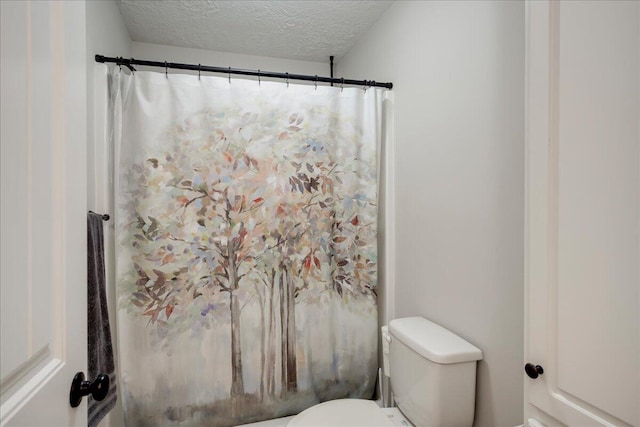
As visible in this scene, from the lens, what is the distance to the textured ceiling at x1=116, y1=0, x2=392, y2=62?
192cm

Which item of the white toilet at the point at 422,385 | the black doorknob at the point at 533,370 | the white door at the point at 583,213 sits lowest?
the white toilet at the point at 422,385

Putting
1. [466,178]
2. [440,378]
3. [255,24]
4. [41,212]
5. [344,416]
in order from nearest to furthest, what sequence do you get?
[41,212] < [440,378] < [466,178] < [344,416] < [255,24]

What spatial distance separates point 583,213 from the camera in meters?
0.71

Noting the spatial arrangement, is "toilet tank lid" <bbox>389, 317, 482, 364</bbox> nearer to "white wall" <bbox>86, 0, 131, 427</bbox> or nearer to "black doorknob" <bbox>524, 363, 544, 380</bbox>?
"black doorknob" <bbox>524, 363, 544, 380</bbox>

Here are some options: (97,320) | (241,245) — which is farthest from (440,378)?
(97,320)

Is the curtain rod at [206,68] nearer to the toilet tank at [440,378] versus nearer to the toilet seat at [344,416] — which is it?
the toilet tank at [440,378]

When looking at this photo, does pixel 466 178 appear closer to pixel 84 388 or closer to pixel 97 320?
pixel 84 388

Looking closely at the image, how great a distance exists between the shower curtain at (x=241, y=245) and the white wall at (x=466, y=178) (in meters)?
0.24

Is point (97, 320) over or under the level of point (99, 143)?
under

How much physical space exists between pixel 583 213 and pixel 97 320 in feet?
4.90

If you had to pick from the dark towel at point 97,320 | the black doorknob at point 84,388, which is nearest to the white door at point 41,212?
the black doorknob at point 84,388

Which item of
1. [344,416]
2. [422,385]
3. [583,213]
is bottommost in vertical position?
[344,416]

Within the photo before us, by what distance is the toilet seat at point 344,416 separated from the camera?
142cm

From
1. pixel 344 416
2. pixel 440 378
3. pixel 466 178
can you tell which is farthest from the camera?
pixel 344 416
